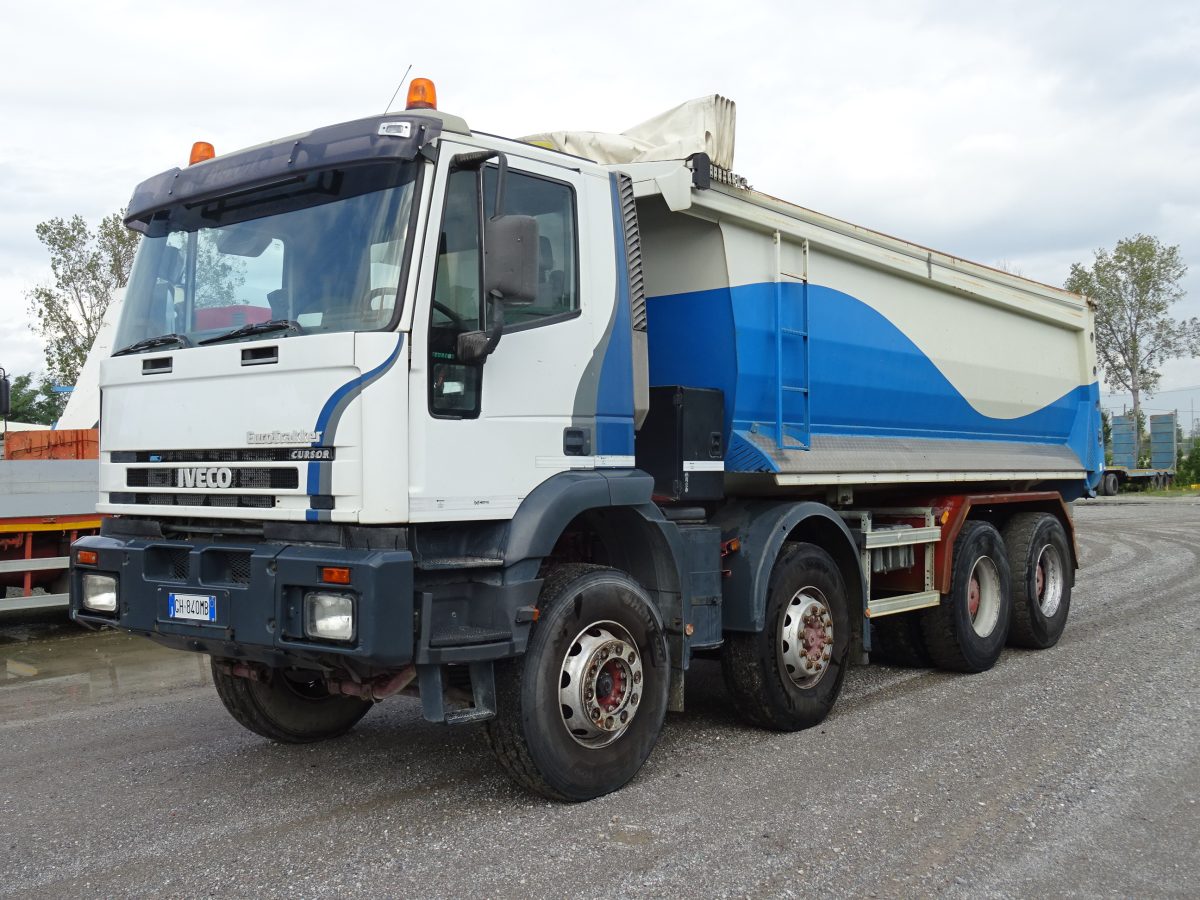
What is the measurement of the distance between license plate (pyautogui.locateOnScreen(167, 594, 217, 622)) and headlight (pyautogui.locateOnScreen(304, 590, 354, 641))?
495 mm

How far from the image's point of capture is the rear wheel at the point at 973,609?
8.02m

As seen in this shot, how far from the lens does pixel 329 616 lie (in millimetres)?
4297

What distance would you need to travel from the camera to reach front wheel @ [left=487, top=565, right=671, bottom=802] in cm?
472

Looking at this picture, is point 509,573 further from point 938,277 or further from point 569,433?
point 938,277

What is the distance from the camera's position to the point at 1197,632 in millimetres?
9359

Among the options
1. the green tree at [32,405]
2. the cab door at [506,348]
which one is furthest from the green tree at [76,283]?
the cab door at [506,348]

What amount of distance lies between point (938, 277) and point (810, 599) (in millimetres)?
2922

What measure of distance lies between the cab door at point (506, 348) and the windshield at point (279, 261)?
196 mm

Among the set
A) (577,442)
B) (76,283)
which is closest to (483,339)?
(577,442)

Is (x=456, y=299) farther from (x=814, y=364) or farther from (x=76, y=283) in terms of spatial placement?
(x=76, y=283)

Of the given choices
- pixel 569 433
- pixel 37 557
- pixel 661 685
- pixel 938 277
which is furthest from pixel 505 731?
pixel 37 557

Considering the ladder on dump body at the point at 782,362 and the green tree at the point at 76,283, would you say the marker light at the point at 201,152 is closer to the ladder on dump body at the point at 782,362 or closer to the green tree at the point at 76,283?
the ladder on dump body at the point at 782,362

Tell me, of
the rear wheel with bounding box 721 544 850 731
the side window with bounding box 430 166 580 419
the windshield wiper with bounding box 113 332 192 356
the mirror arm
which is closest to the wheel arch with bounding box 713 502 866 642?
the rear wheel with bounding box 721 544 850 731

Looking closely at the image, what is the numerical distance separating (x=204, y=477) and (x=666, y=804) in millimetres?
2473
